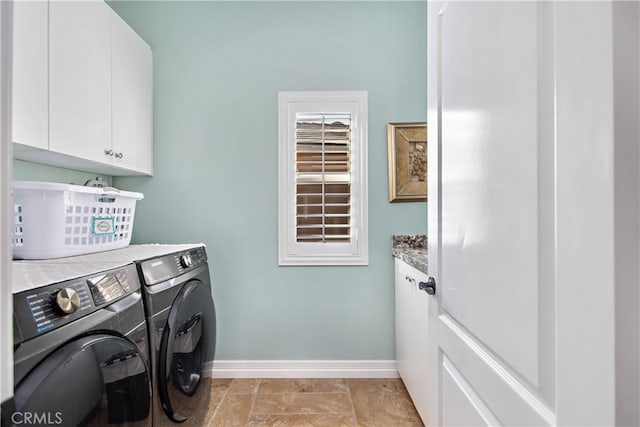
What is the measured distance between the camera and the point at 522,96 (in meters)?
0.56

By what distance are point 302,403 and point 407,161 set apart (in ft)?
5.55

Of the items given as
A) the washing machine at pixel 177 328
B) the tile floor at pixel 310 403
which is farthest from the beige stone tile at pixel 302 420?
the washing machine at pixel 177 328

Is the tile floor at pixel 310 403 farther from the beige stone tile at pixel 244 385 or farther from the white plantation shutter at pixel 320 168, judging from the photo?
the white plantation shutter at pixel 320 168

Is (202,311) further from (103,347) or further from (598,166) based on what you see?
(598,166)

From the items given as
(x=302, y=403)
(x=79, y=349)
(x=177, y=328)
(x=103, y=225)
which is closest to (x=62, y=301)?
(x=79, y=349)

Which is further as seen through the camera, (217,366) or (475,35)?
(217,366)

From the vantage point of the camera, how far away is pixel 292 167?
2287 mm

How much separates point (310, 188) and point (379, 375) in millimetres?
1379

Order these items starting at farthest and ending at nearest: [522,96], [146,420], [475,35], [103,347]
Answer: [146,420] → [103,347] → [475,35] → [522,96]

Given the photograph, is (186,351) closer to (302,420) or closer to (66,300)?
(66,300)

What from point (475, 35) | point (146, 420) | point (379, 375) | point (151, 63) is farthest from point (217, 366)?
point (475, 35)

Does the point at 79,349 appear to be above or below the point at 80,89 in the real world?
below

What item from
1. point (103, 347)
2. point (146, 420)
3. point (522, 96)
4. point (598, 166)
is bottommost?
point (146, 420)

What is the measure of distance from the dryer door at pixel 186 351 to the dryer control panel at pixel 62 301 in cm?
32
